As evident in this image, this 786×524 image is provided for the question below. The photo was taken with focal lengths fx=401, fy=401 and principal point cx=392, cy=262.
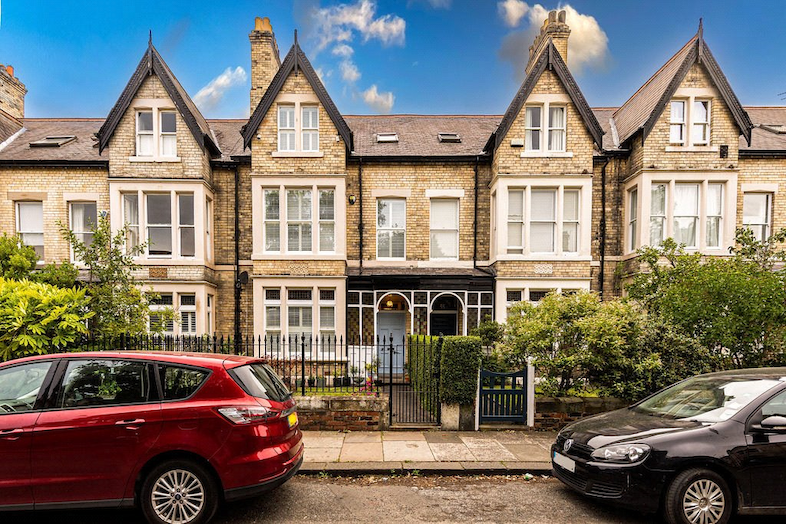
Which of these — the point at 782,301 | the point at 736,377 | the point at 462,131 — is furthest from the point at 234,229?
the point at 782,301

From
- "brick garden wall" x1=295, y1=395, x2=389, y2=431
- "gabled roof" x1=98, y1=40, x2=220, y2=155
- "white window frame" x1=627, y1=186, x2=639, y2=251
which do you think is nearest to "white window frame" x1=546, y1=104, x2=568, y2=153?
"white window frame" x1=627, y1=186, x2=639, y2=251

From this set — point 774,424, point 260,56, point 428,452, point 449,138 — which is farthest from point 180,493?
point 260,56

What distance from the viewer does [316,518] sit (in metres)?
4.38

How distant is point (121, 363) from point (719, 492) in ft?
21.0

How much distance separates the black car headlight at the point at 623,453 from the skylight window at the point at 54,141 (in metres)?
18.0

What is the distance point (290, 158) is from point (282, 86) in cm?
225

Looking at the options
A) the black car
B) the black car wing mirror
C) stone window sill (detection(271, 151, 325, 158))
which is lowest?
the black car

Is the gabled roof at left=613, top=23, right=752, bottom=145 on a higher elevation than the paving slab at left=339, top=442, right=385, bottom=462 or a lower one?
higher

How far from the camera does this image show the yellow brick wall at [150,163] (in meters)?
12.4

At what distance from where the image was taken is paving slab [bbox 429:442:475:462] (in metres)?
5.99

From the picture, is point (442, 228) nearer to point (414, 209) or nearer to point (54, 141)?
point (414, 209)

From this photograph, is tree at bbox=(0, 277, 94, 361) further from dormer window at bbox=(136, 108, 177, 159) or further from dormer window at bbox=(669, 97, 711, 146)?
dormer window at bbox=(669, 97, 711, 146)

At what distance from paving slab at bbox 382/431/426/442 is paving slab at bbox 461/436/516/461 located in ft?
2.40

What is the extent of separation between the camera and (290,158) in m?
12.6
